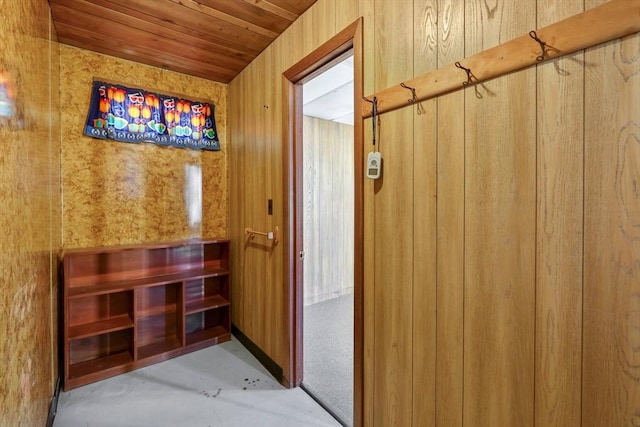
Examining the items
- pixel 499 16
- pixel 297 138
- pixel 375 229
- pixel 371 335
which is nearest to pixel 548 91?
pixel 499 16

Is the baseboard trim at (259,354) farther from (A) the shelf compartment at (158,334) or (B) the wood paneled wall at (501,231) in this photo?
(B) the wood paneled wall at (501,231)

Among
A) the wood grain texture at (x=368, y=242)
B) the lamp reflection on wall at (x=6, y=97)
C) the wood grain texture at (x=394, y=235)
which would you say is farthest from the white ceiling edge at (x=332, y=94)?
the lamp reflection on wall at (x=6, y=97)

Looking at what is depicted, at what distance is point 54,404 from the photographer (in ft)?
6.11

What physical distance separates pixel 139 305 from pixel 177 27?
2.22 meters

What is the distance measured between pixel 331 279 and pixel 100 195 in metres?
2.73

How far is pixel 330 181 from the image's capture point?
4027 millimetres

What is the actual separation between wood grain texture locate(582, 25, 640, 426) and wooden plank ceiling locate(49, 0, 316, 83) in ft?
5.27

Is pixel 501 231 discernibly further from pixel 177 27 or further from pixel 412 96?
pixel 177 27

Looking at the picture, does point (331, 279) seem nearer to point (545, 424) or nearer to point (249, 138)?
point (249, 138)

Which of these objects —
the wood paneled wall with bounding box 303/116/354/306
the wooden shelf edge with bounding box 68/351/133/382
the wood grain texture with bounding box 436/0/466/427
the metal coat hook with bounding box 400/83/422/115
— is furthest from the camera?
the wood paneled wall with bounding box 303/116/354/306

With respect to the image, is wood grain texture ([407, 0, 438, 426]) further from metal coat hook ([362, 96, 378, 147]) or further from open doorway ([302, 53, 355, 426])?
open doorway ([302, 53, 355, 426])

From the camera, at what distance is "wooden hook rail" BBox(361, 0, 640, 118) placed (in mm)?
777

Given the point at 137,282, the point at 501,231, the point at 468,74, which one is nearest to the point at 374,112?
the point at 468,74

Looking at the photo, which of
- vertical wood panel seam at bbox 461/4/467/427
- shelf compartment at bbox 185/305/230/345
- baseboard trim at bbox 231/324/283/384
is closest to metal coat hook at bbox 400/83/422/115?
vertical wood panel seam at bbox 461/4/467/427
